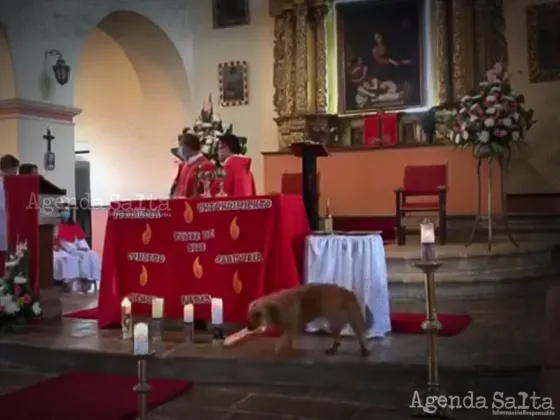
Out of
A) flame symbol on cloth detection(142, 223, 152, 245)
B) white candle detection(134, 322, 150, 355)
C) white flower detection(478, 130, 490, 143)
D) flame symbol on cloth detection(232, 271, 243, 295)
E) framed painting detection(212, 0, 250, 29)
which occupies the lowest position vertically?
flame symbol on cloth detection(232, 271, 243, 295)

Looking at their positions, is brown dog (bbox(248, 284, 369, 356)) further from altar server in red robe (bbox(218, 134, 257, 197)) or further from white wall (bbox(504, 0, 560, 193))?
white wall (bbox(504, 0, 560, 193))

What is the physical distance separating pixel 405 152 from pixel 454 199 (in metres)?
0.96

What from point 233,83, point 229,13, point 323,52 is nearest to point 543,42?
point 323,52

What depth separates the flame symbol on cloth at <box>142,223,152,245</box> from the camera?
5.39 meters

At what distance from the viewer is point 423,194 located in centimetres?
862

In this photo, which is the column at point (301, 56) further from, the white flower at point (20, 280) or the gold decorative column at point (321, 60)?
the white flower at point (20, 280)

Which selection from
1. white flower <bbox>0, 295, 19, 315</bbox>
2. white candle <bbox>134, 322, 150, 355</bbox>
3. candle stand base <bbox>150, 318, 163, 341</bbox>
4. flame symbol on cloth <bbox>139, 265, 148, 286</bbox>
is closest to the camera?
white candle <bbox>134, 322, 150, 355</bbox>

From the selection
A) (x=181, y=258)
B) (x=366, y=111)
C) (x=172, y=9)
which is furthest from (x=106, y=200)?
(x=181, y=258)

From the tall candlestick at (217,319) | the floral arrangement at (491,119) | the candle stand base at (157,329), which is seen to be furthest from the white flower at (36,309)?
the floral arrangement at (491,119)

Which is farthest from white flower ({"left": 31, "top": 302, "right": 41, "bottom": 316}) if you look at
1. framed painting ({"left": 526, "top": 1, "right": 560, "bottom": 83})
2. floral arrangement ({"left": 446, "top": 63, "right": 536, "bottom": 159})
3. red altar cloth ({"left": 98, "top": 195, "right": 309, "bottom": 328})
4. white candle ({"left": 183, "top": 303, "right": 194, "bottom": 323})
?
framed painting ({"left": 526, "top": 1, "right": 560, "bottom": 83})

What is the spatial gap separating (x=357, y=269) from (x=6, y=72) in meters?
6.24

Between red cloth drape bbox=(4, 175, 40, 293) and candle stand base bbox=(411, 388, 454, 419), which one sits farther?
red cloth drape bbox=(4, 175, 40, 293)

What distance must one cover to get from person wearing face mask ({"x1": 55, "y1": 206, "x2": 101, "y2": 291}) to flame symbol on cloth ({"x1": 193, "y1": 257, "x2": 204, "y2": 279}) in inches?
139

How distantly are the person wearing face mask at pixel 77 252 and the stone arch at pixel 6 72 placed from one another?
69.9 inches
